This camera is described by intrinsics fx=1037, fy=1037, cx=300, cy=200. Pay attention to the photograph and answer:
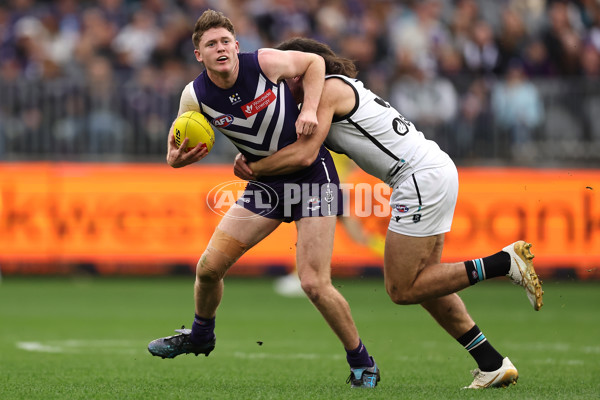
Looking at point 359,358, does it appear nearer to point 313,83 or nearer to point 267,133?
point 267,133

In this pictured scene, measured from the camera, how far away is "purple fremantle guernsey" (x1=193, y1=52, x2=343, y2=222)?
23.4 feet

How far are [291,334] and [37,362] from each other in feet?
10.7

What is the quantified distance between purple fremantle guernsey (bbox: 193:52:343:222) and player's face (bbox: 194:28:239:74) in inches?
5.6

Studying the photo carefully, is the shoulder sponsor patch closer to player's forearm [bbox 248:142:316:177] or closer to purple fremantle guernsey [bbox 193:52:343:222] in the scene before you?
purple fremantle guernsey [bbox 193:52:343:222]

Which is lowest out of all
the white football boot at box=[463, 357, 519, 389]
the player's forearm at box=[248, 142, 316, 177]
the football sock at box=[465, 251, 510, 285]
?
the white football boot at box=[463, 357, 519, 389]

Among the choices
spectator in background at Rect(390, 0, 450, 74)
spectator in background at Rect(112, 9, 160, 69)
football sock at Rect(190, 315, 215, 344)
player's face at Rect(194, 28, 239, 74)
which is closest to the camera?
player's face at Rect(194, 28, 239, 74)

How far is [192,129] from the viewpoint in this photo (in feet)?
23.1

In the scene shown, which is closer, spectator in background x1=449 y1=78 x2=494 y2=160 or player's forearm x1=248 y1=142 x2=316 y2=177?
player's forearm x1=248 y1=142 x2=316 y2=177

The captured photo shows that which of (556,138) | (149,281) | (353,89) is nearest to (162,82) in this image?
(149,281)

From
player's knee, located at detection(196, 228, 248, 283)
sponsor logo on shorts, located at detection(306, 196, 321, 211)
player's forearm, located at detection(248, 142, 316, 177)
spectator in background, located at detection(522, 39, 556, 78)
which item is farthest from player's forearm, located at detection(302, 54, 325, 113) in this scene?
spectator in background, located at detection(522, 39, 556, 78)

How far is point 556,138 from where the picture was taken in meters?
16.8

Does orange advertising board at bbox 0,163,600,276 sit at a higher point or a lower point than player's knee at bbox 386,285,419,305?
lower

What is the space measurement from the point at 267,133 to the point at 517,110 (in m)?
10.3

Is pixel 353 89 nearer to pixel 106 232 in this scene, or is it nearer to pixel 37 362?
pixel 37 362
